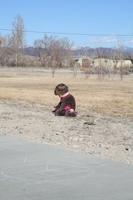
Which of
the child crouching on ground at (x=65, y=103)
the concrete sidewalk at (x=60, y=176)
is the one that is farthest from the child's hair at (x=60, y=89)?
the concrete sidewalk at (x=60, y=176)

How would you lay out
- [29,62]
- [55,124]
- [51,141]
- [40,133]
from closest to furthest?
1. [51,141]
2. [40,133]
3. [55,124]
4. [29,62]

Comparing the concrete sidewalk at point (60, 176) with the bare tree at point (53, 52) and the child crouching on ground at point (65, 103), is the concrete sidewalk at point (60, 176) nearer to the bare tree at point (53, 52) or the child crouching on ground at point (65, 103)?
the child crouching on ground at point (65, 103)

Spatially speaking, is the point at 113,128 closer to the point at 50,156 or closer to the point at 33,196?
the point at 50,156

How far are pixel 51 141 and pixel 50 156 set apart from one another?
75.2 inches

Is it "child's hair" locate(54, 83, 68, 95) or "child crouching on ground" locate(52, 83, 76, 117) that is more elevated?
"child's hair" locate(54, 83, 68, 95)

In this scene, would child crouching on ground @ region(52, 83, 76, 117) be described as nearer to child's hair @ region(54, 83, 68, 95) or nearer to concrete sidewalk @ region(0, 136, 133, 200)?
child's hair @ region(54, 83, 68, 95)

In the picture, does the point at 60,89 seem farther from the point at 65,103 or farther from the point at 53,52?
the point at 53,52

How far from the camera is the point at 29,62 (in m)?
122

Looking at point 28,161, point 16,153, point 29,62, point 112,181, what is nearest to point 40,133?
point 16,153

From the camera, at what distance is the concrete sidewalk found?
6621 millimetres

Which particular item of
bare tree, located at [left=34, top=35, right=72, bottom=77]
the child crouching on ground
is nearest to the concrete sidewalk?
the child crouching on ground

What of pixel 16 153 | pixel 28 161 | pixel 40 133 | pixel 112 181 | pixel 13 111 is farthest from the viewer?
pixel 13 111

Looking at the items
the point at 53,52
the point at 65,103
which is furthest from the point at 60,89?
the point at 53,52

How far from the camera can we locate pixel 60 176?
761 centimetres
